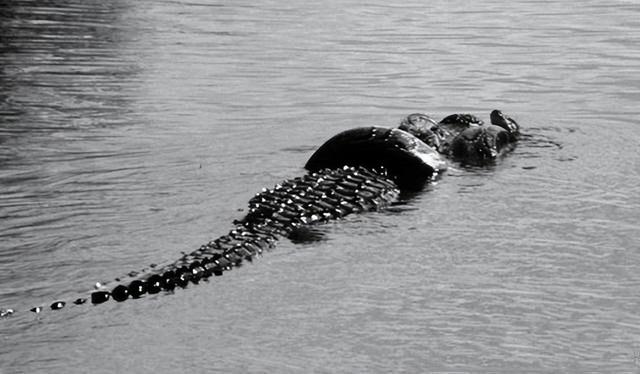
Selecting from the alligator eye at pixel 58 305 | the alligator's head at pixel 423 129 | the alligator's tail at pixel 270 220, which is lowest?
the alligator eye at pixel 58 305

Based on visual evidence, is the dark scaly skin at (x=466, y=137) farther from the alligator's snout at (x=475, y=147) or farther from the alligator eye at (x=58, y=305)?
the alligator eye at (x=58, y=305)

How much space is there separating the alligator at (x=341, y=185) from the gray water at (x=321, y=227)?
13 centimetres

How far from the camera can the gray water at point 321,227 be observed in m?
7.62

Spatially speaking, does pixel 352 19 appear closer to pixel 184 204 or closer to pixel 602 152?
pixel 602 152

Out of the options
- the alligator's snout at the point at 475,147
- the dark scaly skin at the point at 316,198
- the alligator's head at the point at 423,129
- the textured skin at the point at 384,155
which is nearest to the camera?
the dark scaly skin at the point at 316,198

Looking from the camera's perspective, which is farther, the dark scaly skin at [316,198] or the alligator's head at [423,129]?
the alligator's head at [423,129]

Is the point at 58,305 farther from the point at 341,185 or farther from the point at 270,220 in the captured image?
the point at 341,185

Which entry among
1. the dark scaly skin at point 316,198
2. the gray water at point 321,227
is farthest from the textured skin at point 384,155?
the gray water at point 321,227

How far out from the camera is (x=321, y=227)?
10.1 metres

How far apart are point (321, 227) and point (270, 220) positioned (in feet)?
1.27

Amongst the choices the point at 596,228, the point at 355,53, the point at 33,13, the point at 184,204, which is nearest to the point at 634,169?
the point at 596,228

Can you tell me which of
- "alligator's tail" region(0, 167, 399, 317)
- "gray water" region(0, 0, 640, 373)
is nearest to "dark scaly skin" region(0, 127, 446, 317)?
"alligator's tail" region(0, 167, 399, 317)

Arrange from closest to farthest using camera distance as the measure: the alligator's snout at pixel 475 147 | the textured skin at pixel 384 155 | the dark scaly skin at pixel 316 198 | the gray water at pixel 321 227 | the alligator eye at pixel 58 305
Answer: the gray water at pixel 321 227
the alligator eye at pixel 58 305
the dark scaly skin at pixel 316 198
the textured skin at pixel 384 155
the alligator's snout at pixel 475 147

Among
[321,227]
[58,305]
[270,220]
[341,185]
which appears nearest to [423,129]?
[341,185]
